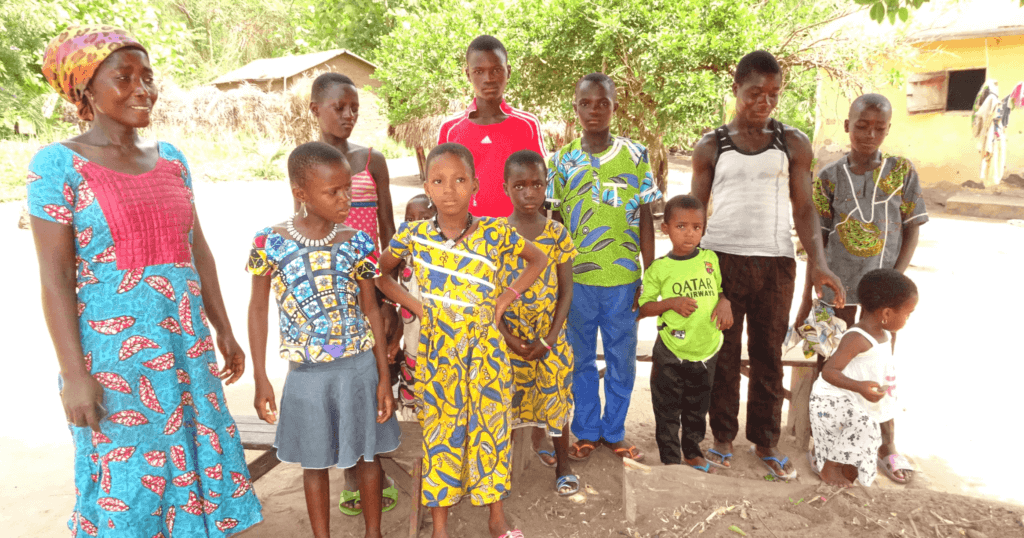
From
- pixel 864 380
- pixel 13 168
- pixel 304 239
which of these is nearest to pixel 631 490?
pixel 864 380

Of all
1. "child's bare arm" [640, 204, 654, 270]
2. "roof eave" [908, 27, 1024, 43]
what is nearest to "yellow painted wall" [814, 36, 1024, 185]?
"roof eave" [908, 27, 1024, 43]

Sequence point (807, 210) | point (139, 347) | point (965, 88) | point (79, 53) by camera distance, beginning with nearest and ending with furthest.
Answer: point (79, 53), point (139, 347), point (807, 210), point (965, 88)

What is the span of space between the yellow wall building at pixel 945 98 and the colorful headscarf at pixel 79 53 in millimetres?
11081

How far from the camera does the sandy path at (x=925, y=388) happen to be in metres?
3.17

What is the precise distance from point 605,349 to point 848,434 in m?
1.20

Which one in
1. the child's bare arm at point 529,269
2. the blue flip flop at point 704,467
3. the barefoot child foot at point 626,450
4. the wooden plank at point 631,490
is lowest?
the blue flip flop at point 704,467

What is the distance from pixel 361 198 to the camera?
2.85m

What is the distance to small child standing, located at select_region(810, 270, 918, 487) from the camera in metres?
2.84

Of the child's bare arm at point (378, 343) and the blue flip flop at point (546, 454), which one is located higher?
the child's bare arm at point (378, 343)

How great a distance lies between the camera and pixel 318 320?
2221 millimetres

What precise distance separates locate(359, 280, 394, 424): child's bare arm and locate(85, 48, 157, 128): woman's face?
0.90 metres

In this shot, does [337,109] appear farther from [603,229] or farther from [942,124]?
[942,124]

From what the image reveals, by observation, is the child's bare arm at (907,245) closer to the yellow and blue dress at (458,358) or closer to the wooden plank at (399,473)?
the yellow and blue dress at (458,358)

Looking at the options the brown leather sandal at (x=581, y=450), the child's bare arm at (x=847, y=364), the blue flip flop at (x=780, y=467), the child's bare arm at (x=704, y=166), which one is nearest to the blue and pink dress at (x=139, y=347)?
the brown leather sandal at (x=581, y=450)
